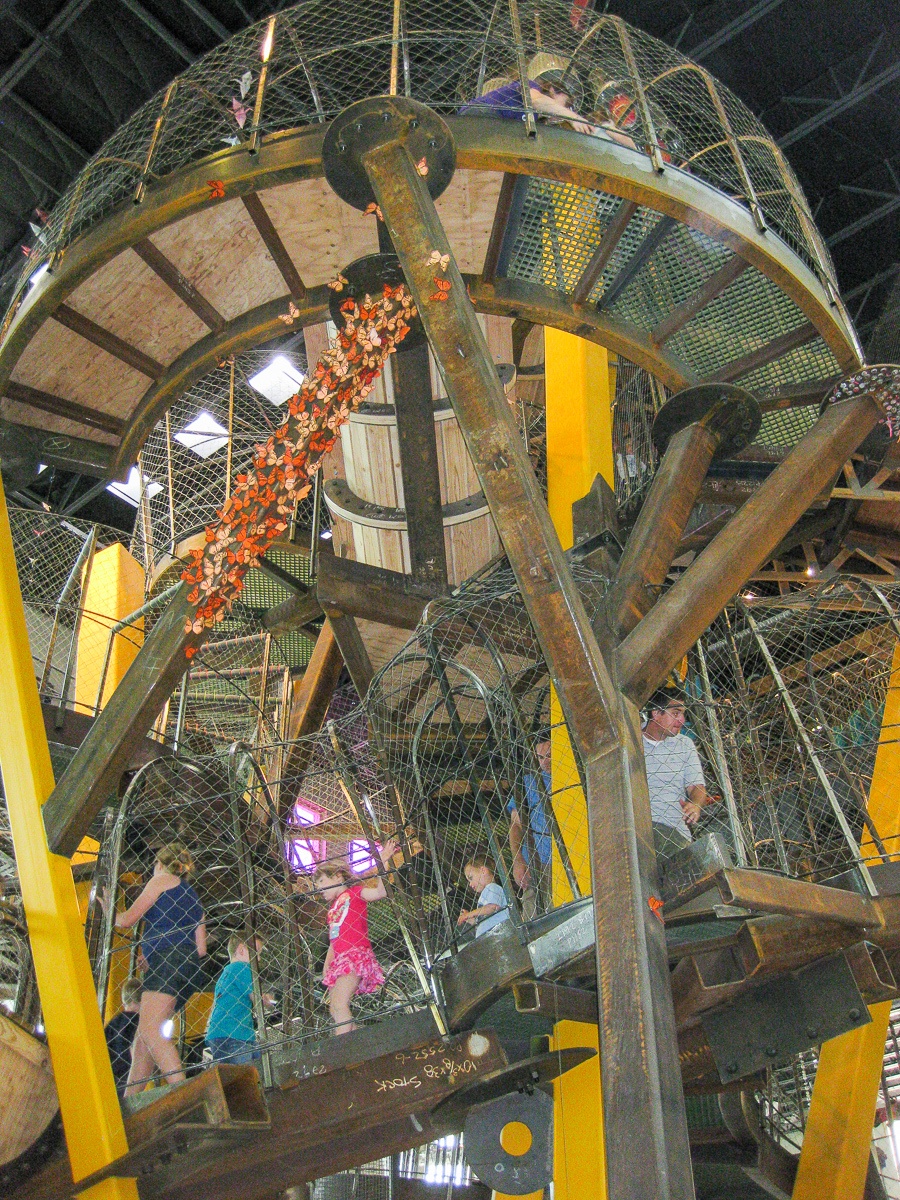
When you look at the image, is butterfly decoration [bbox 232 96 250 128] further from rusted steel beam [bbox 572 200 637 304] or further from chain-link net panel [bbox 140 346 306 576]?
chain-link net panel [bbox 140 346 306 576]

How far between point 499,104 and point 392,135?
0.71m

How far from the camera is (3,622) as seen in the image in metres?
5.96

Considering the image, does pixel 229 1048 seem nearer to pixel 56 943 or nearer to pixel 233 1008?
pixel 233 1008

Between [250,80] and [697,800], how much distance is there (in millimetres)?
4785

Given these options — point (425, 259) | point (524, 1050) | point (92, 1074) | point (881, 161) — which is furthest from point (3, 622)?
point (881, 161)

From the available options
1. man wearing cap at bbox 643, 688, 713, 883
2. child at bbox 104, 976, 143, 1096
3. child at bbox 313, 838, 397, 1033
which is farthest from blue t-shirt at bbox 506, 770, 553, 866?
child at bbox 104, 976, 143, 1096

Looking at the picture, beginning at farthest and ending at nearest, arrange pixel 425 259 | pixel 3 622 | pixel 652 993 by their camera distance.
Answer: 1. pixel 3 622
2. pixel 425 259
3. pixel 652 993

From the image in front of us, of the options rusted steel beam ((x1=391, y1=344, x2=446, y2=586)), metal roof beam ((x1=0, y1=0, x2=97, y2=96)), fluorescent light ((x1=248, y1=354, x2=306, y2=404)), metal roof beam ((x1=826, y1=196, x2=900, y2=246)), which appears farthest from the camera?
metal roof beam ((x1=826, y1=196, x2=900, y2=246))

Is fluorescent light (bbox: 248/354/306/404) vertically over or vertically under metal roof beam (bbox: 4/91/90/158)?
under

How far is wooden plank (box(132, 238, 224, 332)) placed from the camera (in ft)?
19.1

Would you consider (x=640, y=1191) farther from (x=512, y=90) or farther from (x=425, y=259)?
(x=512, y=90)

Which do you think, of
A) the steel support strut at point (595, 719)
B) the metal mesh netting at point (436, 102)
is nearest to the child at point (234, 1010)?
the steel support strut at point (595, 719)

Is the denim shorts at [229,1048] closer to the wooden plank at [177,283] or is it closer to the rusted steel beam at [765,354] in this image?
the wooden plank at [177,283]

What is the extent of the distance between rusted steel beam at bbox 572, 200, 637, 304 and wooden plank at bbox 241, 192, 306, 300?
1.62m
